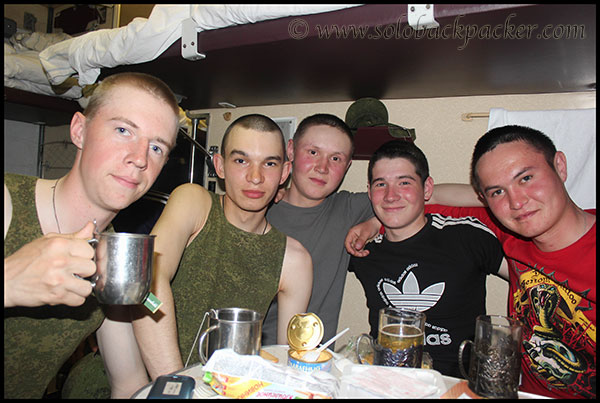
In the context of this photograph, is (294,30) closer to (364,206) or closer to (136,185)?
(136,185)

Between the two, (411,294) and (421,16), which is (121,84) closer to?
(421,16)

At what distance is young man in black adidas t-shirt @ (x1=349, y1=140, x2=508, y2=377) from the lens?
1681mm

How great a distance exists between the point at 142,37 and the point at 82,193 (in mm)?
974

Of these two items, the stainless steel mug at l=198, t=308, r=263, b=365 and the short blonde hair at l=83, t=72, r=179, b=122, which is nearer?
the stainless steel mug at l=198, t=308, r=263, b=365

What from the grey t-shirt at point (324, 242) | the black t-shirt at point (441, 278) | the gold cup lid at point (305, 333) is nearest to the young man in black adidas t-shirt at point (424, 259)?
the black t-shirt at point (441, 278)

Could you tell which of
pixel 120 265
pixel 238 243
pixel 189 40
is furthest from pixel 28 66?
pixel 120 265

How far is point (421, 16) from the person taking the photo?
1271 mm

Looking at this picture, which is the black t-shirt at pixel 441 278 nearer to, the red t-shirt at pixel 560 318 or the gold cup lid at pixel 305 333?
the red t-shirt at pixel 560 318

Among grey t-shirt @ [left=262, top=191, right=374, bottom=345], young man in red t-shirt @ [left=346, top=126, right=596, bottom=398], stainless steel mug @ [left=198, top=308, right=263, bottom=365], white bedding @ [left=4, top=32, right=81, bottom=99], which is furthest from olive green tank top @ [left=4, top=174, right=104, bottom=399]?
white bedding @ [left=4, top=32, right=81, bottom=99]

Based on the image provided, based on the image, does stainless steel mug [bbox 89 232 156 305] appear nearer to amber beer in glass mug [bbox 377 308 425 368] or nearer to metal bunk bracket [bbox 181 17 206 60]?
amber beer in glass mug [bbox 377 308 425 368]

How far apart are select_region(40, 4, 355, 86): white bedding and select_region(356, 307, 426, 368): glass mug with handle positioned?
110cm

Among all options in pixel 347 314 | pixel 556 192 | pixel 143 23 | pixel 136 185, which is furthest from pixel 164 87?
pixel 347 314

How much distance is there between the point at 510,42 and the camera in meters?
1.39

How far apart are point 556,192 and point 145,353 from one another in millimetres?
1551
